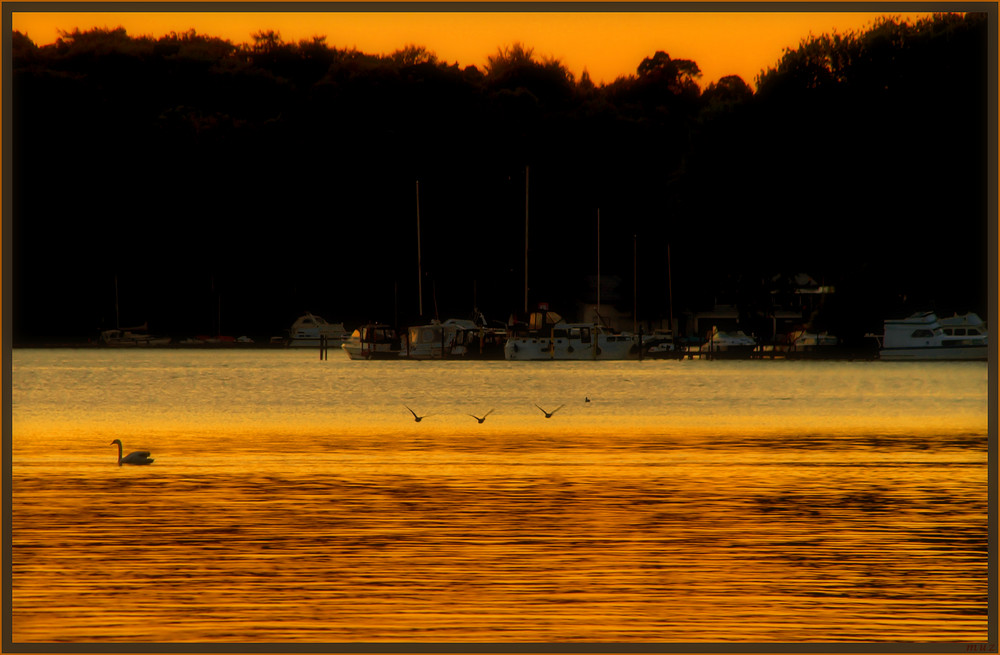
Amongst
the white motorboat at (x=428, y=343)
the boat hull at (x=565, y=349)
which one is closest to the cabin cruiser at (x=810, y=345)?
the boat hull at (x=565, y=349)

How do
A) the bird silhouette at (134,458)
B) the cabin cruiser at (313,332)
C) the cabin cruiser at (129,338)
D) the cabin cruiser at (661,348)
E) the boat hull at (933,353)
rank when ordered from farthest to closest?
the cabin cruiser at (313,332) → the cabin cruiser at (129,338) → the cabin cruiser at (661,348) → the boat hull at (933,353) → the bird silhouette at (134,458)

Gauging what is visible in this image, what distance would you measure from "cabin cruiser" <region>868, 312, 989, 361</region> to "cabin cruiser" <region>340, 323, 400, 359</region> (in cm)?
2933

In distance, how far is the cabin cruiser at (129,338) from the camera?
382 feet

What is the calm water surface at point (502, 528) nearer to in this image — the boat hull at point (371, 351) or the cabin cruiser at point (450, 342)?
the boat hull at point (371, 351)

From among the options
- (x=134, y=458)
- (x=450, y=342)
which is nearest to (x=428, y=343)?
(x=450, y=342)

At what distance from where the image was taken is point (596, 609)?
1587 centimetres

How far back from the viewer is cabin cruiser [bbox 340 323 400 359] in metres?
94.2

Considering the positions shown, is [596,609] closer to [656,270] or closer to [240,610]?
[240,610]

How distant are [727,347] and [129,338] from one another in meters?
46.6

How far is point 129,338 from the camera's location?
117 metres

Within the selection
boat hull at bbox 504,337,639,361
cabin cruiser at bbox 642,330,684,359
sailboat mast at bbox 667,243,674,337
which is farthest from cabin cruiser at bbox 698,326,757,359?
boat hull at bbox 504,337,639,361

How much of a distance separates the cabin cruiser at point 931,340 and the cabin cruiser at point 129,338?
5625 centimetres

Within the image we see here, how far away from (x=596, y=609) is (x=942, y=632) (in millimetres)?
3427

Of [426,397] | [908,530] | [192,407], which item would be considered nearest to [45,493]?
[908,530]
